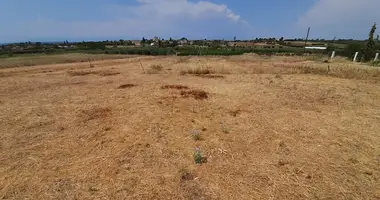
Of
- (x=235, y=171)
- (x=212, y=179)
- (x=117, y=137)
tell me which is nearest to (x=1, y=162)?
(x=117, y=137)

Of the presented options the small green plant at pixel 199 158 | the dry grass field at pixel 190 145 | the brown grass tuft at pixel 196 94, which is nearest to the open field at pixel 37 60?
the dry grass field at pixel 190 145

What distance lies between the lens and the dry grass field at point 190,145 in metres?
3.81

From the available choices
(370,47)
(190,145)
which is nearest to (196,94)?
(190,145)

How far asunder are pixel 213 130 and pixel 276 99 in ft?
11.7

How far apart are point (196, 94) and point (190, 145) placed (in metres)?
4.25

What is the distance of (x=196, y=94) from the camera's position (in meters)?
9.38

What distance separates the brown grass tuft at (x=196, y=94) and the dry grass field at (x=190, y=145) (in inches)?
1.8

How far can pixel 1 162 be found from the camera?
4543 millimetres

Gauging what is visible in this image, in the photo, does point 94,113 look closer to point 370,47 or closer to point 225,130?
point 225,130

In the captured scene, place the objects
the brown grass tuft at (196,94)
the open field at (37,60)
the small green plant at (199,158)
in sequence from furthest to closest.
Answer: the open field at (37,60) < the brown grass tuft at (196,94) < the small green plant at (199,158)

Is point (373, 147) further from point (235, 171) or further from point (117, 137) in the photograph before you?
point (117, 137)

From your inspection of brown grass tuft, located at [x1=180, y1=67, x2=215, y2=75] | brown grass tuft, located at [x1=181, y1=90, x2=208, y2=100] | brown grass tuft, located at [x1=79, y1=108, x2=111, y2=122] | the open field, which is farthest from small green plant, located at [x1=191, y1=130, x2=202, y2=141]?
the open field

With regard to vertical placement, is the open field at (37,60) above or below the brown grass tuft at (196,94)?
below

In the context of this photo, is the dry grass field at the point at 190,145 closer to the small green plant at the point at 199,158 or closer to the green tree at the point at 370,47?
the small green plant at the point at 199,158
